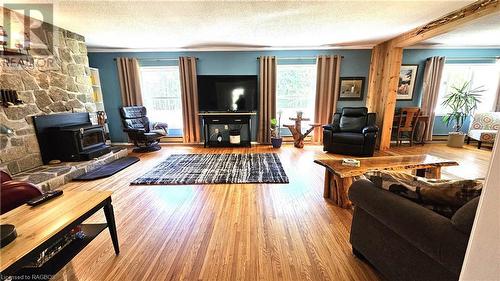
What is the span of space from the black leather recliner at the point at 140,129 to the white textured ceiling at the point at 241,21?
1449mm

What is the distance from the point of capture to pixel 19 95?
2.80m

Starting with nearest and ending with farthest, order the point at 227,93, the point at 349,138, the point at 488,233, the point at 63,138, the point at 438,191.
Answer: the point at 488,233
the point at 438,191
the point at 63,138
the point at 349,138
the point at 227,93

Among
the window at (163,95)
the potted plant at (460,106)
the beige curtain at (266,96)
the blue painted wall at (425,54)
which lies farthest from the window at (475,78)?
the window at (163,95)

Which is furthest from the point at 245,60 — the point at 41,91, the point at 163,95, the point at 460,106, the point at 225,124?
the point at 460,106

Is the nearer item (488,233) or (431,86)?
(488,233)

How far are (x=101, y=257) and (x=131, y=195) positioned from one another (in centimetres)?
110

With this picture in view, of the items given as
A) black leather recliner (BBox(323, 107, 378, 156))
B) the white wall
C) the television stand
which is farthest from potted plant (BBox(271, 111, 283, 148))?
the white wall

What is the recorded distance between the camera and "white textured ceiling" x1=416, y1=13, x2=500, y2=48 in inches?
128

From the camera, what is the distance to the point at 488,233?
53 cm

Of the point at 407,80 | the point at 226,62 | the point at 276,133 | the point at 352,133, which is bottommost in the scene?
the point at 276,133

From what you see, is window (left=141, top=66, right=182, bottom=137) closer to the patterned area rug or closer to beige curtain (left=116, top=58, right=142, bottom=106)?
beige curtain (left=116, top=58, right=142, bottom=106)

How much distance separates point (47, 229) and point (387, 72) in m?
5.62

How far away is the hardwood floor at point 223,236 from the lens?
140 cm

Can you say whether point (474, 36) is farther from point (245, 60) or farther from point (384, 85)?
point (245, 60)
